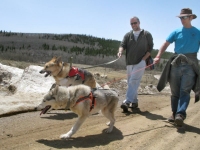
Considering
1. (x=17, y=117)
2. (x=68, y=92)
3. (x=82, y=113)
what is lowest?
(x=17, y=117)

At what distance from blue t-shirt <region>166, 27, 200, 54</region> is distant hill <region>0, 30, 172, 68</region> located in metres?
26.1

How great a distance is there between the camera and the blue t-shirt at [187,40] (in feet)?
20.4

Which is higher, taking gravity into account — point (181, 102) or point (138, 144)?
point (181, 102)

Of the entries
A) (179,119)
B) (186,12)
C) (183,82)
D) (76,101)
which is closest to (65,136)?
(76,101)

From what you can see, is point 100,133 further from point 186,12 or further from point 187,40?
point 186,12

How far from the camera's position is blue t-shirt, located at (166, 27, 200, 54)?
622 centimetres

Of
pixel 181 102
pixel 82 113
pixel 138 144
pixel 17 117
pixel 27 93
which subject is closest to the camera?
pixel 138 144

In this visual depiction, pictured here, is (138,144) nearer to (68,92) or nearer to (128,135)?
(128,135)

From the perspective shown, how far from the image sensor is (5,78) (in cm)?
1125

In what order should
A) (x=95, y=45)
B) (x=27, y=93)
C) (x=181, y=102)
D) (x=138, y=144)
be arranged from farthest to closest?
(x=95, y=45), (x=27, y=93), (x=181, y=102), (x=138, y=144)

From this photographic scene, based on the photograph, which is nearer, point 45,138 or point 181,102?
point 45,138

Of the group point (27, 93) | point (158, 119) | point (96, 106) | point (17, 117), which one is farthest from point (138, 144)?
point (27, 93)

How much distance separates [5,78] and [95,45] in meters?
42.9

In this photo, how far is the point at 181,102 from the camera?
20.6ft
